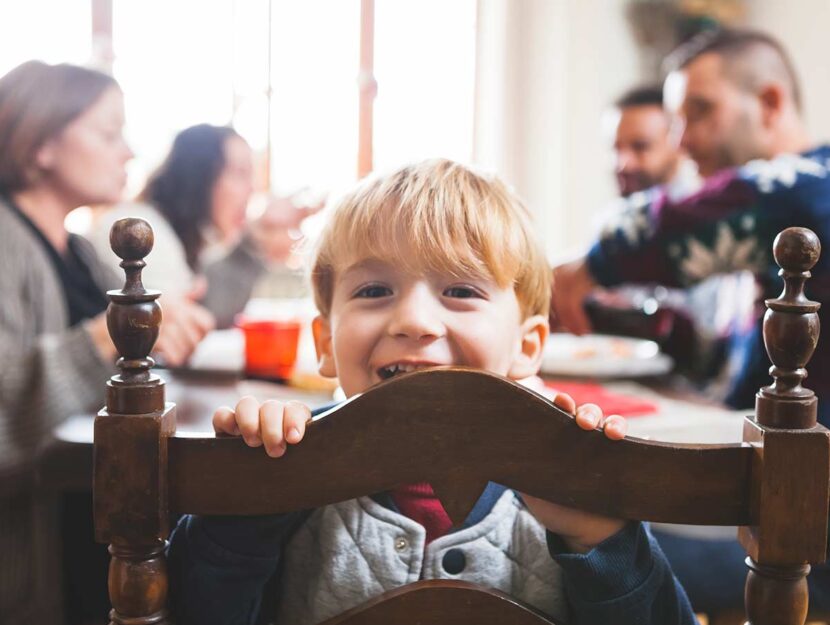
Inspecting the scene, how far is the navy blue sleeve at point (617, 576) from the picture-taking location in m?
0.62

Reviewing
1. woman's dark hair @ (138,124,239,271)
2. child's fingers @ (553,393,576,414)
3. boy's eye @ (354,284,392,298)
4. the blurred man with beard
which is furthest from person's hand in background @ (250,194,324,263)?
child's fingers @ (553,393,576,414)

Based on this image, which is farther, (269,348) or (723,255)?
(269,348)

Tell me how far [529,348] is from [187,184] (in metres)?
1.78

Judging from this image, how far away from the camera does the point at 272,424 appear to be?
1.88ft

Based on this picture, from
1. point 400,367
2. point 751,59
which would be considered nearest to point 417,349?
point 400,367

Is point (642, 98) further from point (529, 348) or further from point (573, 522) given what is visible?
point (573, 522)

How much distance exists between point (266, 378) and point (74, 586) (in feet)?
1.79

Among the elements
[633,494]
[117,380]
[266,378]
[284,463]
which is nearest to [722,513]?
[633,494]

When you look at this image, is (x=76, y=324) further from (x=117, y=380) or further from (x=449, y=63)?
(x=449, y=63)

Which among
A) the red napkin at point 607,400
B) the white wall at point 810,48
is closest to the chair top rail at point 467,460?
the red napkin at point 607,400

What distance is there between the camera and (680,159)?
112 inches

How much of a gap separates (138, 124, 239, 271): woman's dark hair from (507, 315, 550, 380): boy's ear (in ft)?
5.73

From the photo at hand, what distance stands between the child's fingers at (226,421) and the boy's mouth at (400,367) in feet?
0.59

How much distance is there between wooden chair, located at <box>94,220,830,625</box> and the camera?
56 centimetres
